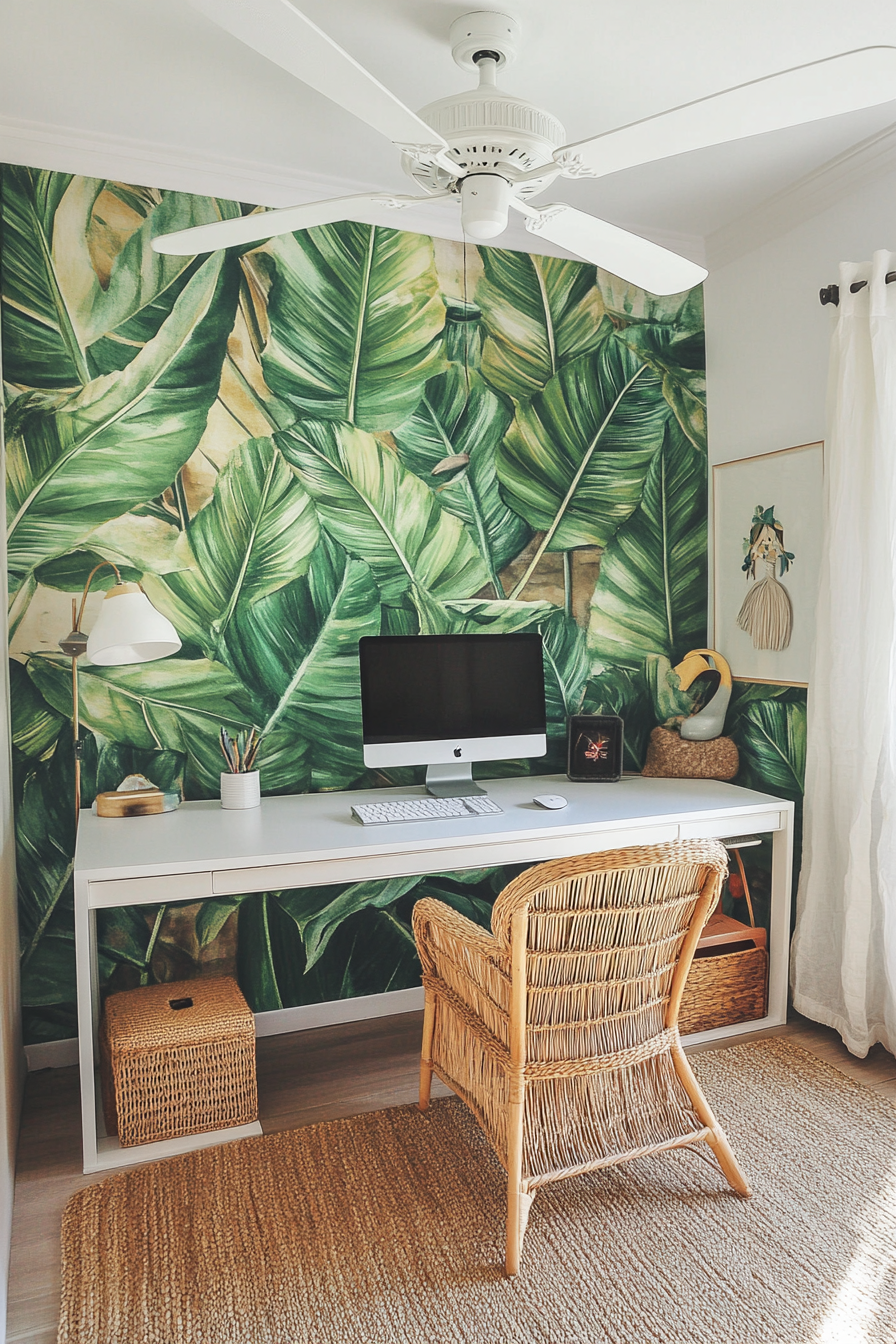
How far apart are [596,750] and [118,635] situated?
1.57 meters

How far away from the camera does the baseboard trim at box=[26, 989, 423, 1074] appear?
283 centimetres

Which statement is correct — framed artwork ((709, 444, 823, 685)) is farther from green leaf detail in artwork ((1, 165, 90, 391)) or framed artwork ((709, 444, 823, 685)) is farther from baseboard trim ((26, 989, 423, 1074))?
green leaf detail in artwork ((1, 165, 90, 391))

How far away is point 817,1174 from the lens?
2.08 m

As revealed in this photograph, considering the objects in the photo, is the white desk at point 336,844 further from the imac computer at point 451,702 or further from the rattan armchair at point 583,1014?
the rattan armchair at point 583,1014

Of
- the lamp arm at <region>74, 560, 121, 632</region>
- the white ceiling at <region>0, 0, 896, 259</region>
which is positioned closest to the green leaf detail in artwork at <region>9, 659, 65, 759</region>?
the lamp arm at <region>74, 560, 121, 632</region>

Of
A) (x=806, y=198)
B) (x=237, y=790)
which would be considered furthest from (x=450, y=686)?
(x=806, y=198)

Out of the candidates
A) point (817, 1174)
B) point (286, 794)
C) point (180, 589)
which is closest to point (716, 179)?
point (180, 589)

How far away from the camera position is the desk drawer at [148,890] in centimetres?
205

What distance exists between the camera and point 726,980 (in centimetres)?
278

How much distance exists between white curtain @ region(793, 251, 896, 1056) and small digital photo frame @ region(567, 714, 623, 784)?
62cm

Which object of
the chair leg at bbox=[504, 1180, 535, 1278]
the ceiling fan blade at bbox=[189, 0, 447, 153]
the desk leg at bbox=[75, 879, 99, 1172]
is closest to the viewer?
the ceiling fan blade at bbox=[189, 0, 447, 153]

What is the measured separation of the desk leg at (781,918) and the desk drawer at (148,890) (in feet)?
5.58

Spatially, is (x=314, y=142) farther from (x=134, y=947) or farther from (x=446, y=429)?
(x=134, y=947)

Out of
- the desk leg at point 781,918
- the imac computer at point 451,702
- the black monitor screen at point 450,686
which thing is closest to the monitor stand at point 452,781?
the imac computer at point 451,702
